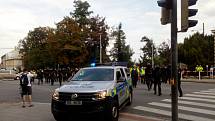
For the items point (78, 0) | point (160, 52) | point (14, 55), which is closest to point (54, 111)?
point (78, 0)

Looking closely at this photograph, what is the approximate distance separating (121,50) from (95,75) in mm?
91044

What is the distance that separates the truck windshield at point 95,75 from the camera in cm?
1297

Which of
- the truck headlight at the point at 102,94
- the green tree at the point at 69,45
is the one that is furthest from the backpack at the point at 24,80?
the green tree at the point at 69,45

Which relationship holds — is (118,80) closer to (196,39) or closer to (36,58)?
(196,39)

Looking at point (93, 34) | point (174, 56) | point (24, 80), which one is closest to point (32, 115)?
point (24, 80)

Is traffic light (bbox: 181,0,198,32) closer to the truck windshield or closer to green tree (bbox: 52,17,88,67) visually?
the truck windshield

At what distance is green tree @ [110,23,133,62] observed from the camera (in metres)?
99.0

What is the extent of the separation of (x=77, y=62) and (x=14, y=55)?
110 m

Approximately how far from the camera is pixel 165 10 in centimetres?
Result: 1081

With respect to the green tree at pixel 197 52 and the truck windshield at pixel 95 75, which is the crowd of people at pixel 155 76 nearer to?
the truck windshield at pixel 95 75

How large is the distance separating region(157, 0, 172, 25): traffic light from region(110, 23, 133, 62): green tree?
85.0 m

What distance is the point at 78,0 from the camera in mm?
83188

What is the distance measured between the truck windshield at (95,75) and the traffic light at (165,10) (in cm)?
299

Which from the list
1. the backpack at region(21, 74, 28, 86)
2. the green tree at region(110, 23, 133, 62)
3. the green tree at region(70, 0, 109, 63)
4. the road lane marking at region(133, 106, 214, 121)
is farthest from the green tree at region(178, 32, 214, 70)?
the backpack at region(21, 74, 28, 86)
